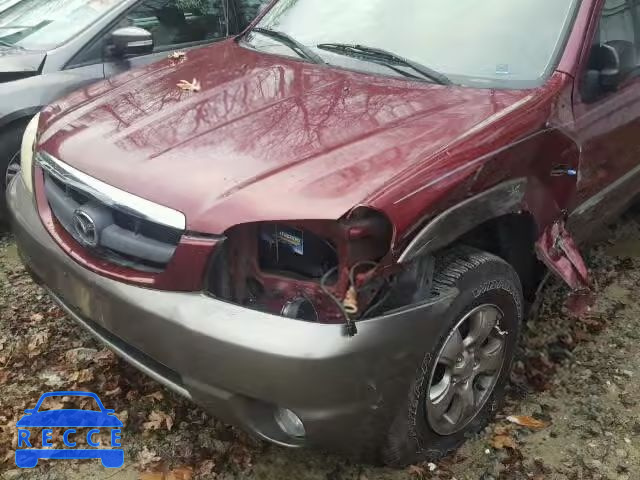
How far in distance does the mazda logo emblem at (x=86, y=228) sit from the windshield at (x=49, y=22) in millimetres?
2286

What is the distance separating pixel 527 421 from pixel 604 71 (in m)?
1.54

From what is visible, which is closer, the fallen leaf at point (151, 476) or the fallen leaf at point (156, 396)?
the fallen leaf at point (151, 476)

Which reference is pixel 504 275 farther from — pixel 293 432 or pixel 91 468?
pixel 91 468

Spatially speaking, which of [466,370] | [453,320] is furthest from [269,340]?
[466,370]

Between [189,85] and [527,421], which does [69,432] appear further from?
[527,421]

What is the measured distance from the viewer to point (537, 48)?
2775 mm

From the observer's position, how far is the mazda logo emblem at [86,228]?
2.32 metres

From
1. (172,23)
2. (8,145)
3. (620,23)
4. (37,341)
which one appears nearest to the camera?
(620,23)

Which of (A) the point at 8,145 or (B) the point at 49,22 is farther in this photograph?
(B) the point at 49,22

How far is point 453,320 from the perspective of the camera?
226 centimetres

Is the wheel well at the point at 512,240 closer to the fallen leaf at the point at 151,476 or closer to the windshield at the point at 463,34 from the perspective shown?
the windshield at the point at 463,34

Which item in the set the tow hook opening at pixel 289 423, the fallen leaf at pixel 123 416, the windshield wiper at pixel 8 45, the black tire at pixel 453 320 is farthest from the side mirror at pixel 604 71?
the windshield wiper at pixel 8 45

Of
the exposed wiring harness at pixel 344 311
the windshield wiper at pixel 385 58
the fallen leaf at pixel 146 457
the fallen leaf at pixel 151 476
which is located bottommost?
the fallen leaf at pixel 146 457

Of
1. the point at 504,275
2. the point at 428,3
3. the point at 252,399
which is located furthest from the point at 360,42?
the point at 252,399
